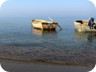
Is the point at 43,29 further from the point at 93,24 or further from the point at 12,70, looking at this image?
the point at 12,70

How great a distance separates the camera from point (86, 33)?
16.9m

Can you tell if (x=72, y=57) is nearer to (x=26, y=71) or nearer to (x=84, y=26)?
(x=26, y=71)

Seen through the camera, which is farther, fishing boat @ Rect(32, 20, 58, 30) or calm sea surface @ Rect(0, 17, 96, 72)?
fishing boat @ Rect(32, 20, 58, 30)

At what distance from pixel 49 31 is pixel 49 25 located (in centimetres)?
50

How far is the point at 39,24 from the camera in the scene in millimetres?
19922

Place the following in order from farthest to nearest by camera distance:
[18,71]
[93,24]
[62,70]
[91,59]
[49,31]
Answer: [49,31] → [93,24] → [91,59] → [62,70] → [18,71]

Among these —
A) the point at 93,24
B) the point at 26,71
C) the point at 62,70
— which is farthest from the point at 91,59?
the point at 93,24


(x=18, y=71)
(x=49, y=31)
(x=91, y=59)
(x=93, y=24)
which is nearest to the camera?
(x=18, y=71)

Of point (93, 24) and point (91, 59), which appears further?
point (93, 24)

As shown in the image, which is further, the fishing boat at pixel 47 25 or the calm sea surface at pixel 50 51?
the fishing boat at pixel 47 25

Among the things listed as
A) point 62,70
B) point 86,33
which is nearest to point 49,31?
point 86,33

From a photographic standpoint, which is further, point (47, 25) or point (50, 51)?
point (47, 25)

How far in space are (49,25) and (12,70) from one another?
14686 millimetres

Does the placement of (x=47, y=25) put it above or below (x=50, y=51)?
above
